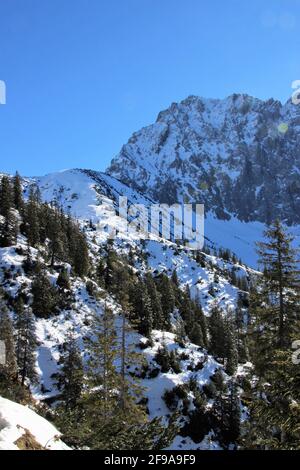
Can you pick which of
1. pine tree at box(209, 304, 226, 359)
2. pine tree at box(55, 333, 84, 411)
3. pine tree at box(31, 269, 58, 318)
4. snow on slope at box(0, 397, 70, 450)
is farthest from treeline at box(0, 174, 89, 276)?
snow on slope at box(0, 397, 70, 450)

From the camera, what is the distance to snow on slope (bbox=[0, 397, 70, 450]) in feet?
26.3

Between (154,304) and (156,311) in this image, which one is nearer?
(156,311)

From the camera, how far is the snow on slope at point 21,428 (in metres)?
8.02

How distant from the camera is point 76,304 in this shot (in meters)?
68.2

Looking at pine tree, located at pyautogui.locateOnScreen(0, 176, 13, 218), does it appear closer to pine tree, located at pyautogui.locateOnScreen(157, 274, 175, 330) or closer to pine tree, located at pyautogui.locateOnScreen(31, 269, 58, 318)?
pine tree, located at pyautogui.locateOnScreen(31, 269, 58, 318)

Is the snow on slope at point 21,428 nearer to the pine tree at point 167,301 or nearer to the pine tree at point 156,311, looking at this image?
the pine tree at point 156,311

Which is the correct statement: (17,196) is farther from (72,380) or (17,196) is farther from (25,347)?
(72,380)

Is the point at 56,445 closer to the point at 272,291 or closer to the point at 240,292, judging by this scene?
the point at 272,291

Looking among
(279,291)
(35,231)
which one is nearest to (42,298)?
(35,231)

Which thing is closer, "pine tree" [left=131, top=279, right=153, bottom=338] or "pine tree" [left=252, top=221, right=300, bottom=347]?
"pine tree" [left=252, top=221, right=300, bottom=347]

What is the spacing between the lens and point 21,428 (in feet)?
28.0

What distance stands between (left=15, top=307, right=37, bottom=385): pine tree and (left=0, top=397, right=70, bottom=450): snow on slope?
138 feet

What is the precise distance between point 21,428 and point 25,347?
4355 centimetres

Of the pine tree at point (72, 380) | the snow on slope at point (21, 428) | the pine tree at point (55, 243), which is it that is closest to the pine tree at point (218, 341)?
the pine tree at point (55, 243)
